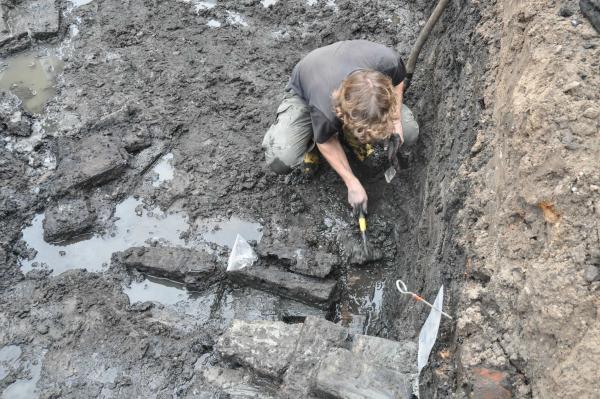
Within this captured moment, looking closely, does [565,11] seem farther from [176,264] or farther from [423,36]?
[176,264]

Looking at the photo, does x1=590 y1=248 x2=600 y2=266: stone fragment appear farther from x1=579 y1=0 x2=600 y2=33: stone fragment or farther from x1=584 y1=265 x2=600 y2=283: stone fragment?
x1=579 y1=0 x2=600 y2=33: stone fragment

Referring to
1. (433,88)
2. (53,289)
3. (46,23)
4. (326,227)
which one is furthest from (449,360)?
(46,23)

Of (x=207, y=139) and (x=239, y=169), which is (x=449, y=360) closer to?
(x=239, y=169)

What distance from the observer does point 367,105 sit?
3018 mm

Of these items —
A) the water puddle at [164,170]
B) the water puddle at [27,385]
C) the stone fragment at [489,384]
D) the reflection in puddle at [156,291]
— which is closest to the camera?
the stone fragment at [489,384]

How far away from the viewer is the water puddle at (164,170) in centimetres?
434

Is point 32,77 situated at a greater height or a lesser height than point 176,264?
greater

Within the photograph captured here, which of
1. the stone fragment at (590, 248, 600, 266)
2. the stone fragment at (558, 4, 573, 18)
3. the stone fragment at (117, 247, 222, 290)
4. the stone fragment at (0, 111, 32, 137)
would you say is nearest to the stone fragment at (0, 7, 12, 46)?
the stone fragment at (0, 111, 32, 137)

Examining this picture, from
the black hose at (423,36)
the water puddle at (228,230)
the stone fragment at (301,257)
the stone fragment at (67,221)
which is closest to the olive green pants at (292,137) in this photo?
the black hose at (423,36)

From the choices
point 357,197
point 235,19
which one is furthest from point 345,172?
point 235,19

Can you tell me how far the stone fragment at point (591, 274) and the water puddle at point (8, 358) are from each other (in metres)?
3.32

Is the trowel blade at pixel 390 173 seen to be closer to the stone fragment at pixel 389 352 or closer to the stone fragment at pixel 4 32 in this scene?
the stone fragment at pixel 389 352

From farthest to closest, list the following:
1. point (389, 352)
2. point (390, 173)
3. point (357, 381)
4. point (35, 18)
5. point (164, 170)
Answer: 1. point (35, 18)
2. point (164, 170)
3. point (390, 173)
4. point (389, 352)
5. point (357, 381)

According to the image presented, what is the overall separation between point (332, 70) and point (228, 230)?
1445 millimetres
